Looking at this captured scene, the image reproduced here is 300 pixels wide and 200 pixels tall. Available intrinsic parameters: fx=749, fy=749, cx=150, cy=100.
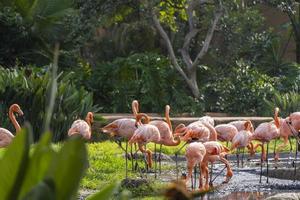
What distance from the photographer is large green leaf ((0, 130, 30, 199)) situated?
146 cm

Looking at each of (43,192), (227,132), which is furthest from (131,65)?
(43,192)

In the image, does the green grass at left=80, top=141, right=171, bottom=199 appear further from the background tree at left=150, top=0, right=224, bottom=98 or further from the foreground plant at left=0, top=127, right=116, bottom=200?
the background tree at left=150, top=0, right=224, bottom=98

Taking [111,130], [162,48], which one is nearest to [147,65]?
[162,48]

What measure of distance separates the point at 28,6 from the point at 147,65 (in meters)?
3.03

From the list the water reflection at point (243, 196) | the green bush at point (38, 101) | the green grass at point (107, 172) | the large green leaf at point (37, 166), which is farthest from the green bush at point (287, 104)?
the large green leaf at point (37, 166)

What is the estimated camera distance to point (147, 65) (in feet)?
56.9

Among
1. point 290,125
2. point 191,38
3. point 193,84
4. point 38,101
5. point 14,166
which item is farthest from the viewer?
point 191,38

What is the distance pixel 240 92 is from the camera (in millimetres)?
16469

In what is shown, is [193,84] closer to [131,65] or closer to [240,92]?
[240,92]

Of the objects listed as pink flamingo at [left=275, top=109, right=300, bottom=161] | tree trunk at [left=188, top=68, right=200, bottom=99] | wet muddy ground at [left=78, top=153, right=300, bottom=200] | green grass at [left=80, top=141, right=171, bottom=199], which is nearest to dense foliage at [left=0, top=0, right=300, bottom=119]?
tree trunk at [left=188, top=68, right=200, bottom=99]

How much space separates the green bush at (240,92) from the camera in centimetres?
1638

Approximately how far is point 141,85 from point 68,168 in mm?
15244

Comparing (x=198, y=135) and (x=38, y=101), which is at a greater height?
(x=38, y=101)

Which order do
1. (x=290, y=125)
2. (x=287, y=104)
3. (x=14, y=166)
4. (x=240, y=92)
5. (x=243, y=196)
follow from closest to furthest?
(x=14, y=166) < (x=243, y=196) < (x=290, y=125) < (x=287, y=104) < (x=240, y=92)
